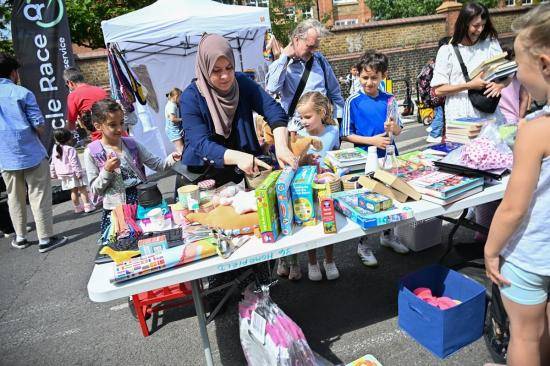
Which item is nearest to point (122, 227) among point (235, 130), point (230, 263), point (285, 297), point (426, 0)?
point (230, 263)

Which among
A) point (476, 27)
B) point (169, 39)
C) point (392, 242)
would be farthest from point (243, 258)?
point (169, 39)

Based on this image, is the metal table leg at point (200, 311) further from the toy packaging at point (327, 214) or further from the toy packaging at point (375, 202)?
the toy packaging at point (375, 202)

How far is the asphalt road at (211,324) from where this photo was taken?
7.39 feet

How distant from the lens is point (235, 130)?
2.35 meters

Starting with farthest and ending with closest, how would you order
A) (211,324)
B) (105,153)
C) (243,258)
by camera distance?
(105,153), (211,324), (243,258)

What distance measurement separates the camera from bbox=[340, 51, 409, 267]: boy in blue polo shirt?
2756 millimetres

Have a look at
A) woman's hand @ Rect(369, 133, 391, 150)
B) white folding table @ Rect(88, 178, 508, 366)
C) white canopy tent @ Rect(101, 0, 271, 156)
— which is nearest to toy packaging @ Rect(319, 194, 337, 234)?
white folding table @ Rect(88, 178, 508, 366)

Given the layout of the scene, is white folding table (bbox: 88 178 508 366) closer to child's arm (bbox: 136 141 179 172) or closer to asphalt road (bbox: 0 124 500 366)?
asphalt road (bbox: 0 124 500 366)

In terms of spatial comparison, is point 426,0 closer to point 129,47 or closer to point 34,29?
point 129,47

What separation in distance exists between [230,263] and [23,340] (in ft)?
7.12

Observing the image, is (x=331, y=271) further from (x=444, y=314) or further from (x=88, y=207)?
(x=88, y=207)

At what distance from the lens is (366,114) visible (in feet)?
9.41

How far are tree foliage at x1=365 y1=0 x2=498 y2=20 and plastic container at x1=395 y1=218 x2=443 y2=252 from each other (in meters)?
21.7

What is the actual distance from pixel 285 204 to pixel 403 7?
2436cm
